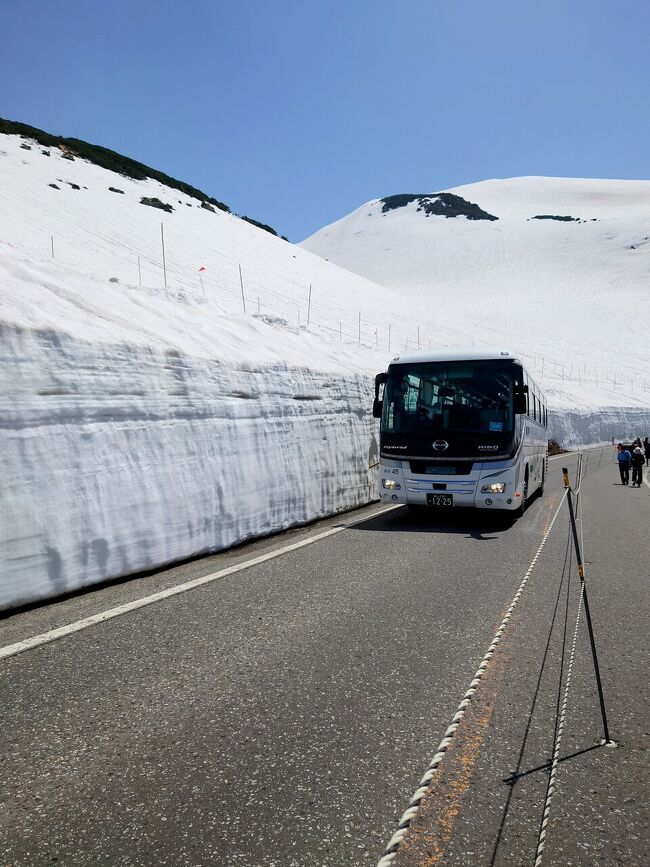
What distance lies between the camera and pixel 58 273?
342 inches

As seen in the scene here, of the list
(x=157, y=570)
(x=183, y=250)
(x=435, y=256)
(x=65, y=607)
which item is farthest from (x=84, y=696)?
(x=435, y=256)

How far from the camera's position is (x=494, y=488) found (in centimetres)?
979

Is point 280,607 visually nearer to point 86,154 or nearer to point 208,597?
point 208,597

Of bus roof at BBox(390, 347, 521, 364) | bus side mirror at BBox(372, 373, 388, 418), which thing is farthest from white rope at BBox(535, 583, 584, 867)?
bus roof at BBox(390, 347, 521, 364)

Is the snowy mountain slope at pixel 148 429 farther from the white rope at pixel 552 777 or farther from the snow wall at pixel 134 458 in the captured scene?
the white rope at pixel 552 777

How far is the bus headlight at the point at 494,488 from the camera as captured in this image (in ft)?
32.1

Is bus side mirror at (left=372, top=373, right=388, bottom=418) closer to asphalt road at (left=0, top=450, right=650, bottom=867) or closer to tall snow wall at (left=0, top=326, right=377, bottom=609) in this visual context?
tall snow wall at (left=0, top=326, right=377, bottom=609)

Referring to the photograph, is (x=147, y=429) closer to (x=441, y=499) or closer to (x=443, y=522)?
(x=441, y=499)

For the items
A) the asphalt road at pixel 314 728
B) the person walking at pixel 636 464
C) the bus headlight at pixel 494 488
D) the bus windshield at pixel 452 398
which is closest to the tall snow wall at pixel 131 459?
the asphalt road at pixel 314 728

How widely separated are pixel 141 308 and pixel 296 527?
4.06m

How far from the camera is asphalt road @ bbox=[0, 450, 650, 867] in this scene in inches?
93.4

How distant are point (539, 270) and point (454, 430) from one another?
97717 millimetres

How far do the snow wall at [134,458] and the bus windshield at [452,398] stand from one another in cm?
154

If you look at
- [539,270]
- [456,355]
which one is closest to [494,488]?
[456,355]
